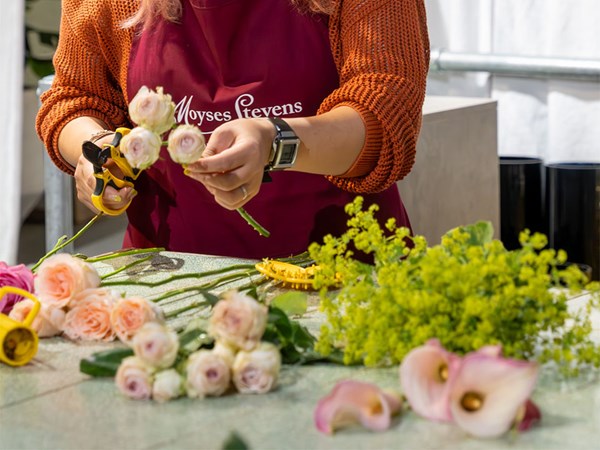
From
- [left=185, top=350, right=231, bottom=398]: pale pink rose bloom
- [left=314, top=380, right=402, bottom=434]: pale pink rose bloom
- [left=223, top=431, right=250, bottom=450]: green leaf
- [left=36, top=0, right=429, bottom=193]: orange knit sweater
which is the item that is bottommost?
[left=223, top=431, right=250, bottom=450]: green leaf

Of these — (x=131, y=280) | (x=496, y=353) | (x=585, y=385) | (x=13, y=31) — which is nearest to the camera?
(x=496, y=353)

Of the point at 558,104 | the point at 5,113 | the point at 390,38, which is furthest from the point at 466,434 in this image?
the point at 5,113

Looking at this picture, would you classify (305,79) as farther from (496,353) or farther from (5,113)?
(5,113)

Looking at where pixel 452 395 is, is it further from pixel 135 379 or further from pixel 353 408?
pixel 135 379

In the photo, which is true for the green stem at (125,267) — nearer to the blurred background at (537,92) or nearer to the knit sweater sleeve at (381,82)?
the knit sweater sleeve at (381,82)

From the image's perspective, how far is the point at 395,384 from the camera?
0.92 metres

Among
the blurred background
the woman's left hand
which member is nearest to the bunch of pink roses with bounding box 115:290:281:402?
the woman's left hand

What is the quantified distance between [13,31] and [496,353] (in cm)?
286

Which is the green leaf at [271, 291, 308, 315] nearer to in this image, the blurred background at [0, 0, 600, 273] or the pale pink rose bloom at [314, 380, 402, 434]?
the pale pink rose bloom at [314, 380, 402, 434]

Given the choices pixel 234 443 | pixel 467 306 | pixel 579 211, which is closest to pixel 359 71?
pixel 467 306

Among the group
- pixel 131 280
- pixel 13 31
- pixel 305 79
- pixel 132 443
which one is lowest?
pixel 132 443

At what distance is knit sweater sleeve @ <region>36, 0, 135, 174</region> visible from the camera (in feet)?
5.35

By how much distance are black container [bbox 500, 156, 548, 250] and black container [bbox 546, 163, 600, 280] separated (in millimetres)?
66

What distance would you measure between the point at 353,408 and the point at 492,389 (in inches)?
4.3
